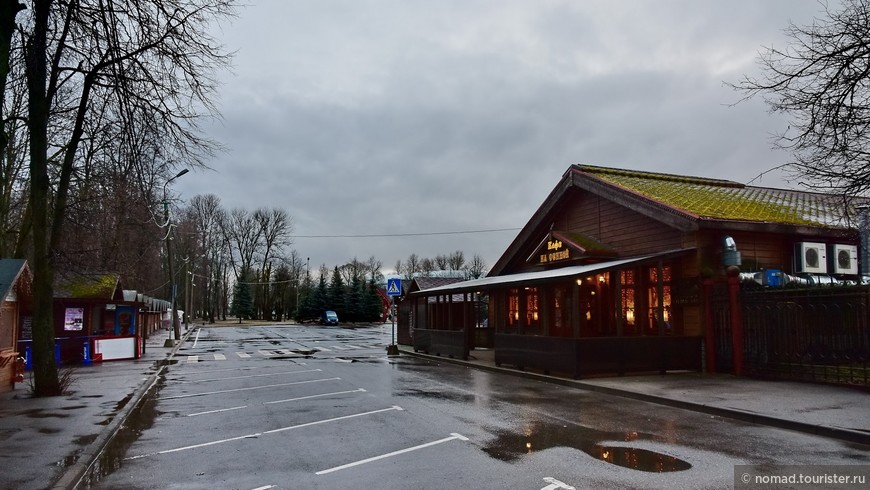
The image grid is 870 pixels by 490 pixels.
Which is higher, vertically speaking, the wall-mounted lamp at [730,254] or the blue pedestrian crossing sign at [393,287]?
the wall-mounted lamp at [730,254]

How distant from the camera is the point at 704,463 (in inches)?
274

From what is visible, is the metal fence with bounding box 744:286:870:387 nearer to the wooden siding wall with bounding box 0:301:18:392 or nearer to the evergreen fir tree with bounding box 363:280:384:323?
the wooden siding wall with bounding box 0:301:18:392

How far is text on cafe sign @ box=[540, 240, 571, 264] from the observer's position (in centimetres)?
1952

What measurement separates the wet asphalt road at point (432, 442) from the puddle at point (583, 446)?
0.02 metres

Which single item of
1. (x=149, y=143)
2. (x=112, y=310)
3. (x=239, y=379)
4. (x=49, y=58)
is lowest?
(x=239, y=379)

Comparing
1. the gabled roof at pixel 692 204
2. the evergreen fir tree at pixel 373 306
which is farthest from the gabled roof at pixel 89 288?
the evergreen fir tree at pixel 373 306

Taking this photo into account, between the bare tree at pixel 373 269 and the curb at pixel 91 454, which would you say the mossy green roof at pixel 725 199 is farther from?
the bare tree at pixel 373 269

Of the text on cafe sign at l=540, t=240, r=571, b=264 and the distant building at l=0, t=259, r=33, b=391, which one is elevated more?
the text on cafe sign at l=540, t=240, r=571, b=264

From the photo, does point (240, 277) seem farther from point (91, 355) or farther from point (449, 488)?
point (449, 488)

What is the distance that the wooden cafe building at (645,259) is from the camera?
50.9 feet

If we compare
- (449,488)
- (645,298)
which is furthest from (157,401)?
(645,298)

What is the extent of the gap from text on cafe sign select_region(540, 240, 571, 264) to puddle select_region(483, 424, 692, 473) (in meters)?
10.8

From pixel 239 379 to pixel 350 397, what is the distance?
5297 millimetres

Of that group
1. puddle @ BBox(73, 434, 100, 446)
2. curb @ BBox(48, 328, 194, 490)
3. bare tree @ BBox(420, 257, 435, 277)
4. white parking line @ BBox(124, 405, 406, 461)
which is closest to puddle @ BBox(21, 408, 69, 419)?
curb @ BBox(48, 328, 194, 490)
